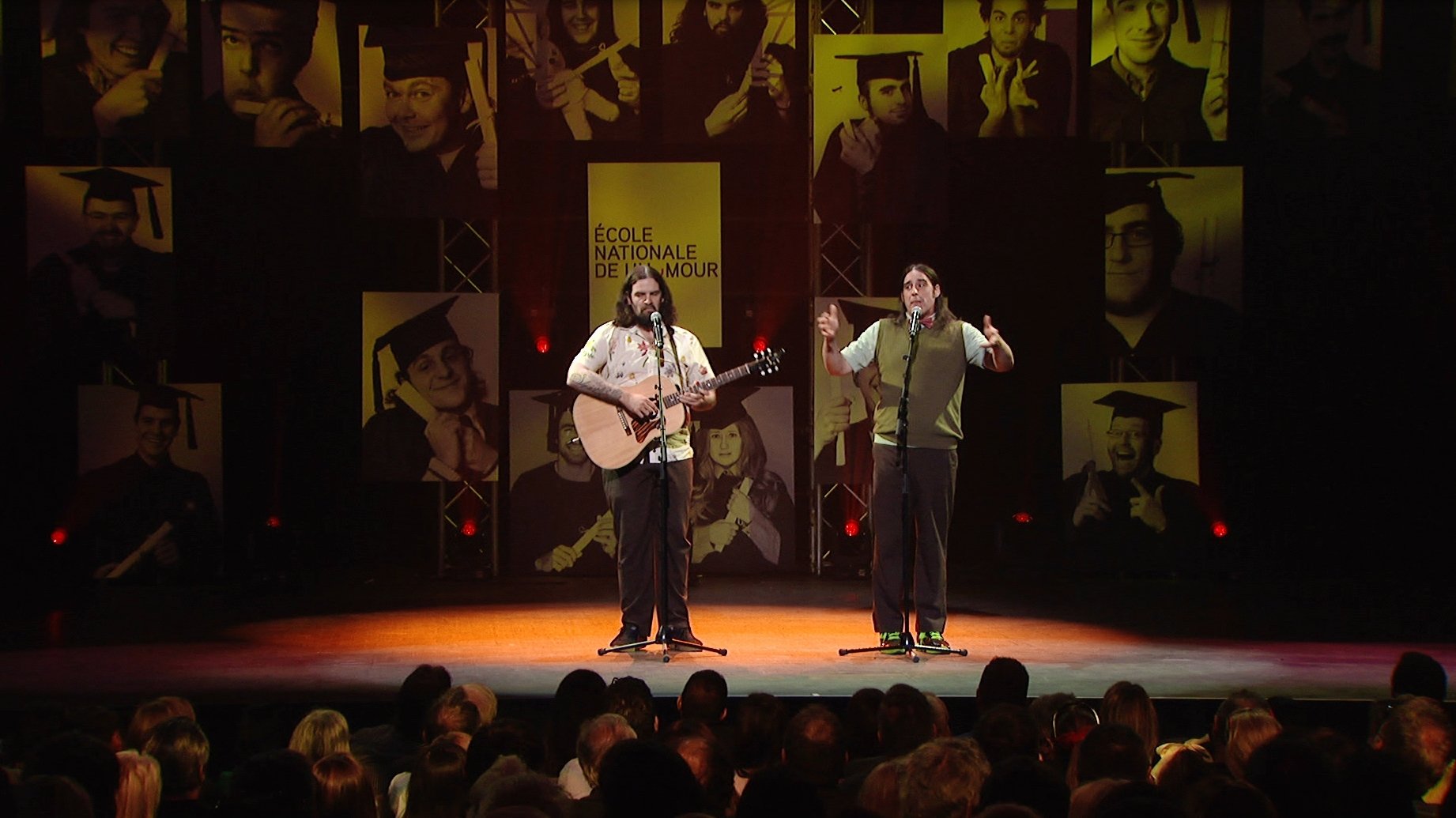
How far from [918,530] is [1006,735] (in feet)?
9.65

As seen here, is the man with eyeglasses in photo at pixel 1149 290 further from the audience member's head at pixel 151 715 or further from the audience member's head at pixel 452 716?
the audience member's head at pixel 151 715

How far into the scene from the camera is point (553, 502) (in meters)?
9.63

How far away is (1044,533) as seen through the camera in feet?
32.6

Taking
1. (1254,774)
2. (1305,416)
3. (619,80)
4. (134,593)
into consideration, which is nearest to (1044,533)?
(1305,416)

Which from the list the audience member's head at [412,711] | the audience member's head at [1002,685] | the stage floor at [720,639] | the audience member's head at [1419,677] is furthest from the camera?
the stage floor at [720,639]

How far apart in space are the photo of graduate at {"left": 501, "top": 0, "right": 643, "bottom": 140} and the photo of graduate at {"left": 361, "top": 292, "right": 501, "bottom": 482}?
110 cm

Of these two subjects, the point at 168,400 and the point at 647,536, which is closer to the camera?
the point at 647,536

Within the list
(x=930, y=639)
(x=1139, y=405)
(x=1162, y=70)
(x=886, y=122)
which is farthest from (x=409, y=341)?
(x=1162, y=70)

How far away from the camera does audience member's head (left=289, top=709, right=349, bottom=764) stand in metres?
3.81

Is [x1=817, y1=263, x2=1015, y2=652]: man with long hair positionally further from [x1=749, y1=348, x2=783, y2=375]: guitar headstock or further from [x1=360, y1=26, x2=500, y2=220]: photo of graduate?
[x1=360, y1=26, x2=500, y2=220]: photo of graduate

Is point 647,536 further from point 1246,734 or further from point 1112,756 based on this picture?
point 1112,756

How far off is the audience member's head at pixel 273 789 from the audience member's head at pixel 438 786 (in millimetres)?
365

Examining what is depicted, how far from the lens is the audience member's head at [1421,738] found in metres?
3.87

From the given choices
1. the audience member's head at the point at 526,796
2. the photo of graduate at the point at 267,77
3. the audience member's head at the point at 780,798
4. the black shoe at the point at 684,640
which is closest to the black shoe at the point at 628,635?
the black shoe at the point at 684,640
